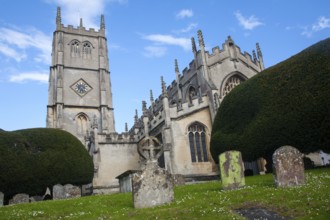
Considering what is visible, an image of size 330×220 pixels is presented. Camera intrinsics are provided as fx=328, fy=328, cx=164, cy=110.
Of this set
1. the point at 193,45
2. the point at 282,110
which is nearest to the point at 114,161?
the point at 193,45

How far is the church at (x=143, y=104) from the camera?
24797 millimetres

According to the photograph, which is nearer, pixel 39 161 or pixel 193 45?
pixel 39 161

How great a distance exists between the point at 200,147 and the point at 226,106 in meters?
4.24

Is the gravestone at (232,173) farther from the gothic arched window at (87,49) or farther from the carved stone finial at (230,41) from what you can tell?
the gothic arched window at (87,49)

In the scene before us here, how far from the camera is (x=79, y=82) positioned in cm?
4384

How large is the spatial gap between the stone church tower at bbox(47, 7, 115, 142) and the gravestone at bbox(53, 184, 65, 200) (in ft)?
60.6

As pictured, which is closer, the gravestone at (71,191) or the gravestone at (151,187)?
the gravestone at (151,187)

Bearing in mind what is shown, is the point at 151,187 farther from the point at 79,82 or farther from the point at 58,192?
the point at 79,82

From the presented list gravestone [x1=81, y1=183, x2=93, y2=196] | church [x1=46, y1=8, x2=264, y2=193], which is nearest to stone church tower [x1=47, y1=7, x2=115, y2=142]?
church [x1=46, y1=8, x2=264, y2=193]

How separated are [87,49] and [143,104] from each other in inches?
742

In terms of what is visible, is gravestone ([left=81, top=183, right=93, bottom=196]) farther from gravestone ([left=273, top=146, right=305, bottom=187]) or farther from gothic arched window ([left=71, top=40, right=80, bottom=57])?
gothic arched window ([left=71, top=40, right=80, bottom=57])

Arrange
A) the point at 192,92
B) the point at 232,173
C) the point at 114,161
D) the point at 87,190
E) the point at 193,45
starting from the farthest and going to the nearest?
the point at 192,92, the point at 193,45, the point at 114,161, the point at 87,190, the point at 232,173

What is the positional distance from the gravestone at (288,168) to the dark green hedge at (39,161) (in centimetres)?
1434

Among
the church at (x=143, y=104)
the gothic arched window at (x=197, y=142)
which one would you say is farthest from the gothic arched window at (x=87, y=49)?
the gothic arched window at (x=197, y=142)
